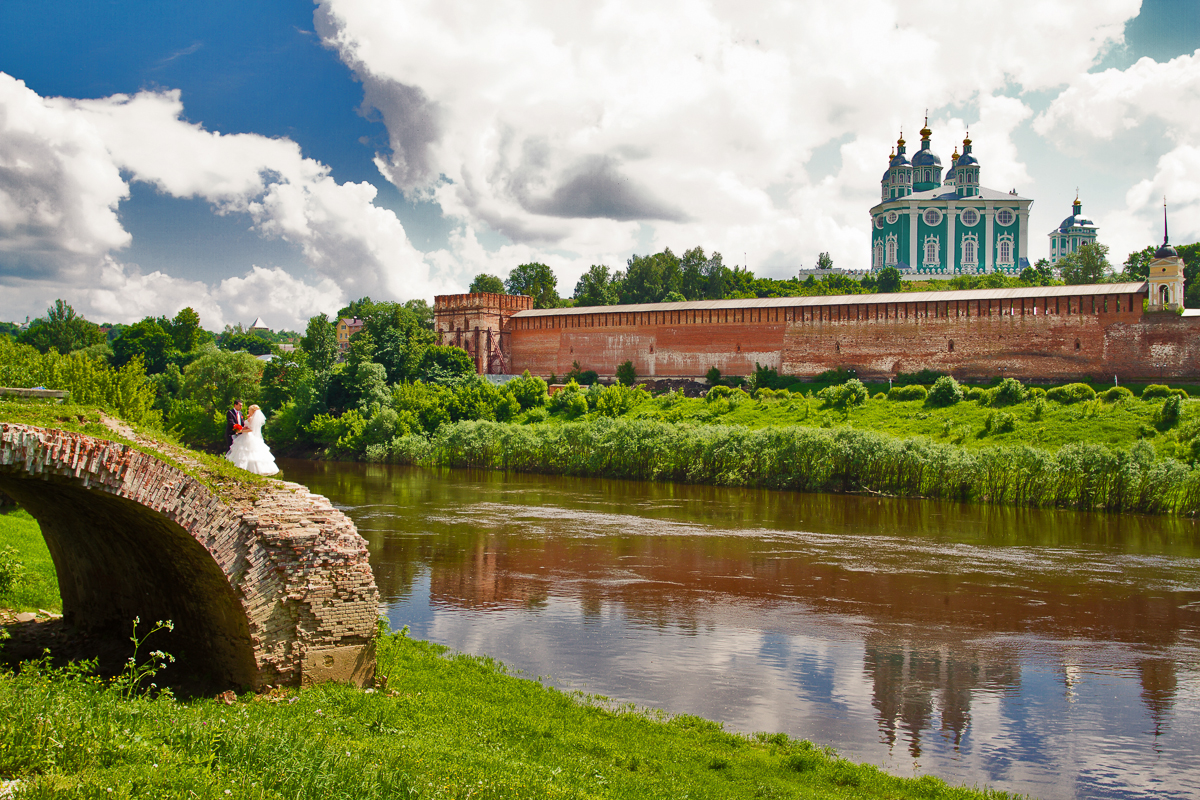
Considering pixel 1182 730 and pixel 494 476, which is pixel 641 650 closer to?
pixel 1182 730

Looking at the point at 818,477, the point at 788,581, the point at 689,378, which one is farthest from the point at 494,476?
the point at 788,581

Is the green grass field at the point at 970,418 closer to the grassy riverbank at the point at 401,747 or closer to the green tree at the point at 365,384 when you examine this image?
the green tree at the point at 365,384

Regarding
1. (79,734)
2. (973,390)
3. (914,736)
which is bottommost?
(914,736)

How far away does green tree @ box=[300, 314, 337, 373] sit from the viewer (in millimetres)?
42000

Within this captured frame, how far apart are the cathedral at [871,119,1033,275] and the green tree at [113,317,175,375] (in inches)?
2139

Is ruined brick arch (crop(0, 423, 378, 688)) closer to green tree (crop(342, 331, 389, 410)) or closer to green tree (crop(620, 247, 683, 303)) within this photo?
green tree (crop(342, 331, 389, 410))

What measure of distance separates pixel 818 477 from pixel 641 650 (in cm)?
1578

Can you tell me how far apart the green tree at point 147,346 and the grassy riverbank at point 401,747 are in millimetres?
51212

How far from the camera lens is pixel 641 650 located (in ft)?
30.5

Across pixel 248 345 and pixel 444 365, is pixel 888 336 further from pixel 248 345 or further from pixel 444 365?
pixel 248 345

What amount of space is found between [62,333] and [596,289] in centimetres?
3219

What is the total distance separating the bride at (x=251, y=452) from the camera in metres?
8.33

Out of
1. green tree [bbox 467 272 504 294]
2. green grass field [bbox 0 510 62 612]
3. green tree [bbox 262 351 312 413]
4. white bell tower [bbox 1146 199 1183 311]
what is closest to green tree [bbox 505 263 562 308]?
green tree [bbox 467 272 504 294]

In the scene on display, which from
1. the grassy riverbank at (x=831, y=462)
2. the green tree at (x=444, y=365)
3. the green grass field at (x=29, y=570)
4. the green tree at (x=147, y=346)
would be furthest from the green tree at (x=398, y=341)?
the green grass field at (x=29, y=570)
